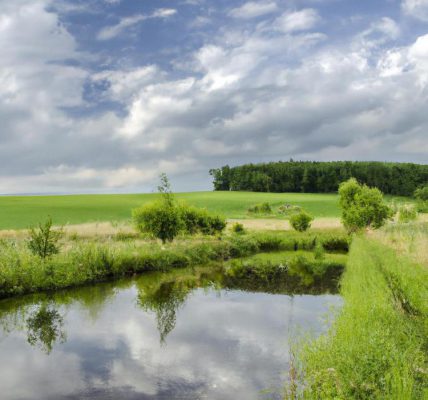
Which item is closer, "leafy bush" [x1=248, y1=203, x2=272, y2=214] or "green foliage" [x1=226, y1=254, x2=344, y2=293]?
"green foliage" [x1=226, y1=254, x2=344, y2=293]

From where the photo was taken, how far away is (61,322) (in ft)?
50.0

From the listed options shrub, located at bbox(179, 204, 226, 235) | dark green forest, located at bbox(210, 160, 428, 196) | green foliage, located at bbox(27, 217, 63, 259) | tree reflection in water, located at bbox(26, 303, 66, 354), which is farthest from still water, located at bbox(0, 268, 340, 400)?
dark green forest, located at bbox(210, 160, 428, 196)

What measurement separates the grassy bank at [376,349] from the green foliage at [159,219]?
17.9 meters

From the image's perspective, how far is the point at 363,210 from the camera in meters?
38.9

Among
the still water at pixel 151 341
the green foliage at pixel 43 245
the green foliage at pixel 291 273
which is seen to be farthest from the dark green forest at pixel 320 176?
the still water at pixel 151 341

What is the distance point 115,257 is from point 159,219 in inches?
291

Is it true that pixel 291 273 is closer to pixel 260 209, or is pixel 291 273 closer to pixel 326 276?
pixel 326 276

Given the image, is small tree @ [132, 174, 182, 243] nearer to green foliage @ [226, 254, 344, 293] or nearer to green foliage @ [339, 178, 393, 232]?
green foliage @ [226, 254, 344, 293]

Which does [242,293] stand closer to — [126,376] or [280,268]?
[280,268]

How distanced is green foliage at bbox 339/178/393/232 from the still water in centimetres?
2159

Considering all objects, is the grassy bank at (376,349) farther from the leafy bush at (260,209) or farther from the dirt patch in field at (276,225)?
the leafy bush at (260,209)

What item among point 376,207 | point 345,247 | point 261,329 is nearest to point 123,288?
point 261,329

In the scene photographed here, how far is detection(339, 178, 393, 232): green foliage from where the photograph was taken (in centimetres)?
3909

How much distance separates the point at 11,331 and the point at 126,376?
18.1 ft
